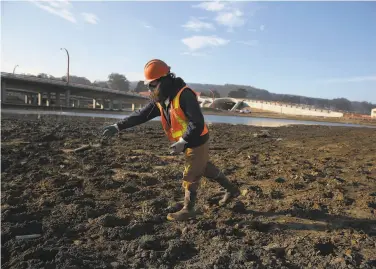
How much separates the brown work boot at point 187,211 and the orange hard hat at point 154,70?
1.56 m

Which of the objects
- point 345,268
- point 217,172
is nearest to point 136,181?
point 217,172

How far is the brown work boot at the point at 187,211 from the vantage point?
4684mm

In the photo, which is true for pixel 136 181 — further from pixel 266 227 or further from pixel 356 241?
pixel 356 241

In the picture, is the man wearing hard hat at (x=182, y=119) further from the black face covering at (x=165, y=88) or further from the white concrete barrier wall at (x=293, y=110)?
the white concrete barrier wall at (x=293, y=110)

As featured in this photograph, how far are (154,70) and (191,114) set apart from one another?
72 cm

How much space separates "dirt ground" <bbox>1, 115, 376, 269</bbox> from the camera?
3.63 m

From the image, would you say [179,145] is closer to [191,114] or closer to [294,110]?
[191,114]

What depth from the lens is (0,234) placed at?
168 inches

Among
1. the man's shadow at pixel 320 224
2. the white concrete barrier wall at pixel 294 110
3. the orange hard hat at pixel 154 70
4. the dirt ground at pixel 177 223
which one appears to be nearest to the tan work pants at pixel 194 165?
the dirt ground at pixel 177 223

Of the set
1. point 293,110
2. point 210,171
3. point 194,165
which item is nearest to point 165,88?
point 194,165

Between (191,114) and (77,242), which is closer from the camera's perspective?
(77,242)

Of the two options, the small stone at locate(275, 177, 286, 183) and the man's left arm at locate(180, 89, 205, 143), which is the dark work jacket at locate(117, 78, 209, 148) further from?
the small stone at locate(275, 177, 286, 183)

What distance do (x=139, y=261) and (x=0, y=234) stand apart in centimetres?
185

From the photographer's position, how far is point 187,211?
475 cm
